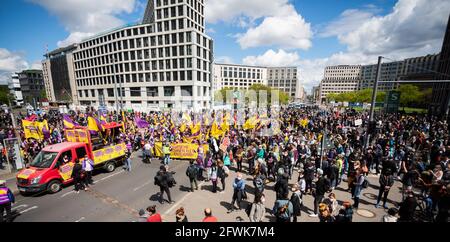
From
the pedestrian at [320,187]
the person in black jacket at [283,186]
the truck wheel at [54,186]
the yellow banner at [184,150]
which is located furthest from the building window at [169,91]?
the pedestrian at [320,187]

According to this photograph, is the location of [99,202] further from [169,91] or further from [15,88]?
[169,91]

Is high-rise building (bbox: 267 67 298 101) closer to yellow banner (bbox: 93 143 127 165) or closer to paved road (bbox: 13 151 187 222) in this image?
yellow banner (bbox: 93 143 127 165)

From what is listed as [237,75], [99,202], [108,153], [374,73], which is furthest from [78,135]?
[374,73]

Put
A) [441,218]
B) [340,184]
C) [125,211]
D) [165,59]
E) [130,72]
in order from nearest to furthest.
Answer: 1. [441,218]
2. [125,211]
3. [340,184]
4. [165,59]
5. [130,72]

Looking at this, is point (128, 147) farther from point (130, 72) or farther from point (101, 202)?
point (130, 72)

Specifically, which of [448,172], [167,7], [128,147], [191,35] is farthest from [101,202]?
[167,7]

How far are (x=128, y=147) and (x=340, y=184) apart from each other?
13246mm

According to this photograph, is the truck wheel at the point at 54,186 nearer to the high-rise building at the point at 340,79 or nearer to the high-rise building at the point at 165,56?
the high-rise building at the point at 165,56

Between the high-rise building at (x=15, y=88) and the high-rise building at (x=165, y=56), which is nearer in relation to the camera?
the high-rise building at (x=15, y=88)

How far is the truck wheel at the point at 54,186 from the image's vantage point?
9.18 m

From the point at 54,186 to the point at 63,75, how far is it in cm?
9321

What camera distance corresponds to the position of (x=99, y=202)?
8484 mm

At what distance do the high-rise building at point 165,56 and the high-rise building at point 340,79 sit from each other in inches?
5977
